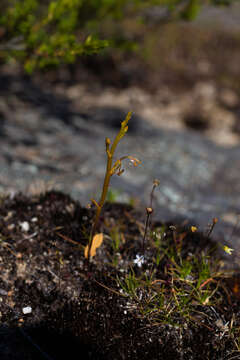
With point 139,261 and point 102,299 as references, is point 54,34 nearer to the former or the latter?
point 139,261

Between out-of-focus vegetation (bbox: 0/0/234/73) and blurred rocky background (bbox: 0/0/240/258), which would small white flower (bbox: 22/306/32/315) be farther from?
out-of-focus vegetation (bbox: 0/0/234/73)

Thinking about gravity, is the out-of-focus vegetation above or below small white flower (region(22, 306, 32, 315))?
above

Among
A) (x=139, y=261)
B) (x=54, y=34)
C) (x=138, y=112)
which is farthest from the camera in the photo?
(x=138, y=112)

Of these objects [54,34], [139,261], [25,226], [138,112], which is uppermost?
[138,112]

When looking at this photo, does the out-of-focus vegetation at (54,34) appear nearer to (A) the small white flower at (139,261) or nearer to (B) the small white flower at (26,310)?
(A) the small white flower at (139,261)

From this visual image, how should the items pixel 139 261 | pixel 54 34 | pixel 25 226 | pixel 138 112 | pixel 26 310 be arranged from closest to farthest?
pixel 26 310, pixel 139 261, pixel 25 226, pixel 54 34, pixel 138 112

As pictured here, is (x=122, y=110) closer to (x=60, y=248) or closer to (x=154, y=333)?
(x=60, y=248)

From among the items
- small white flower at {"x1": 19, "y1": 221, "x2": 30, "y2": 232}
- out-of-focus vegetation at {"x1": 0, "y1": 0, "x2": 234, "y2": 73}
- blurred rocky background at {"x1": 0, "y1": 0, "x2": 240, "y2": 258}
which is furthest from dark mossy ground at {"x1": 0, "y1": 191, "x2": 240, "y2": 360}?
out-of-focus vegetation at {"x1": 0, "y1": 0, "x2": 234, "y2": 73}

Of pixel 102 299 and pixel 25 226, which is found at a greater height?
pixel 25 226

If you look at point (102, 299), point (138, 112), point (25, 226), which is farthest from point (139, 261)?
point (138, 112)
